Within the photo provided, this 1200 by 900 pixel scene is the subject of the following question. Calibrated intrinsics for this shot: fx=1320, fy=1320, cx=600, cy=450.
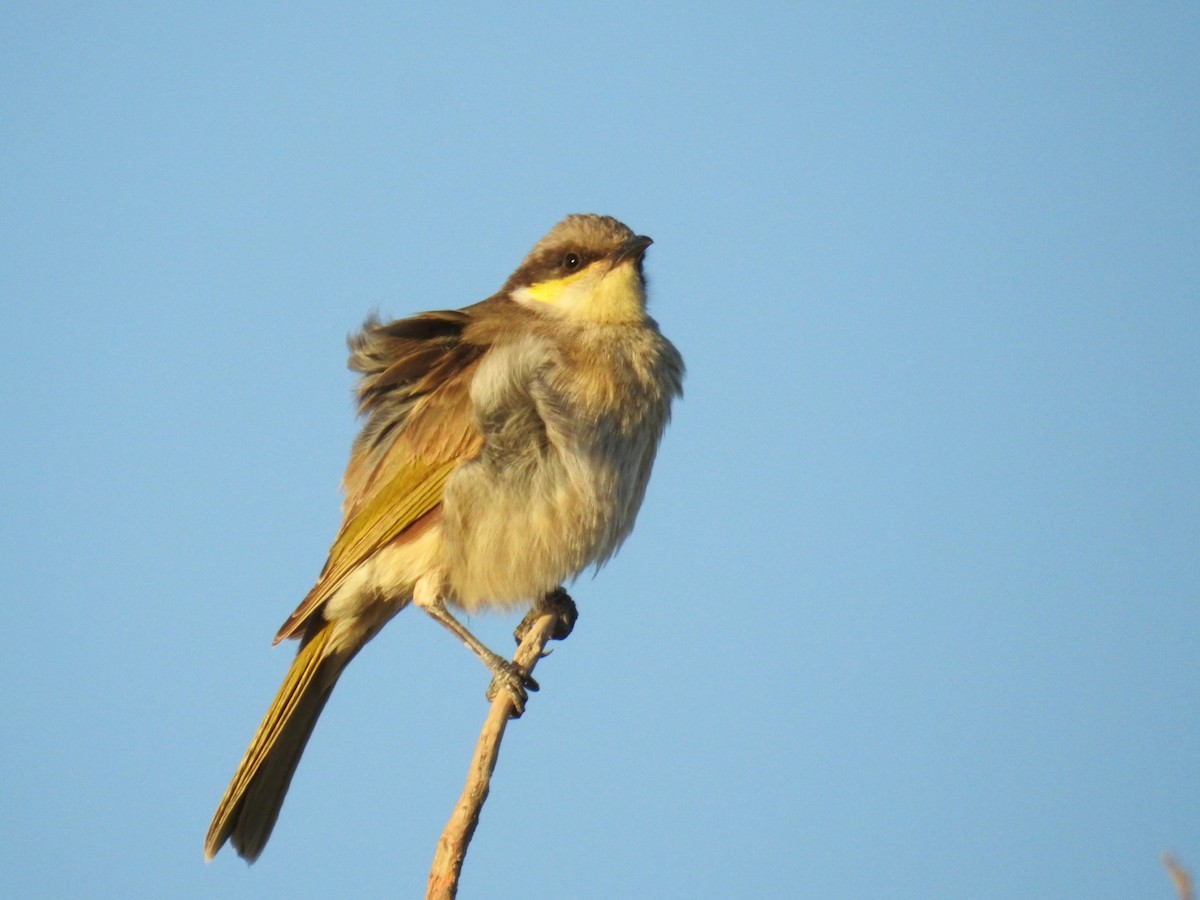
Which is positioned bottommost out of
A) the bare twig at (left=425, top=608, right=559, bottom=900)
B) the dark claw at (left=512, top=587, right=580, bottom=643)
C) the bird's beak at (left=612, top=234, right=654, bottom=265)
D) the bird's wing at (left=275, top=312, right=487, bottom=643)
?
the bare twig at (left=425, top=608, right=559, bottom=900)

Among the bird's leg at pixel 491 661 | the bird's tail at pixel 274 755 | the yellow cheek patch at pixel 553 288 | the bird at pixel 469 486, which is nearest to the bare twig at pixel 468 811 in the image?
the bird's leg at pixel 491 661

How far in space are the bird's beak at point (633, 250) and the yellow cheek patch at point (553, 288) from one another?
0.21 meters

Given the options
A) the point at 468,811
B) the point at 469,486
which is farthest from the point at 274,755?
the point at 468,811

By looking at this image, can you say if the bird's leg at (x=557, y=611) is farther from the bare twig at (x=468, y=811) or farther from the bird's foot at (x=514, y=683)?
the bare twig at (x=468, y=811)

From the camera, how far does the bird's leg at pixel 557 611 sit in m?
7.35

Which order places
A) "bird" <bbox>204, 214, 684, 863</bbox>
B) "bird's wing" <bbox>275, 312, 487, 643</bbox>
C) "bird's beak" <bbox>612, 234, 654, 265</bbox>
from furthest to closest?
"bird's beak" <bbox>612, 234, 654, 265</bbox>
"bird's wing" <bbox>275, 312, 487, 643</bbox>
"bird" <bbox>204, 214, 684, 863</bbox>

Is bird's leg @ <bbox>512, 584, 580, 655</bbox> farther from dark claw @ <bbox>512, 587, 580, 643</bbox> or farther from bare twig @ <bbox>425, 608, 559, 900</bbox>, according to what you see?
bare twig @ <bbox>425, 608, 559, 900</bbox>

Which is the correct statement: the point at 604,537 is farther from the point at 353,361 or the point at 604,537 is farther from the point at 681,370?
the point at 353,361

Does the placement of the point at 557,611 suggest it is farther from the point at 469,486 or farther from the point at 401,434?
the point at 401,434

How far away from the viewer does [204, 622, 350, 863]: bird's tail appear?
6.99 metres

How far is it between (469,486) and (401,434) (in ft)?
2.14

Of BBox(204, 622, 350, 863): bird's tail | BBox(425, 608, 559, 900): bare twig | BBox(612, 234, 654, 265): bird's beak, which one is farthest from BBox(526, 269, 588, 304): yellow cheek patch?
BBox(425, 608, 559, 900): bare twig

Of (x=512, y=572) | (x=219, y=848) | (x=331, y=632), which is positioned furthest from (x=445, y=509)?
(x=219, y=848)

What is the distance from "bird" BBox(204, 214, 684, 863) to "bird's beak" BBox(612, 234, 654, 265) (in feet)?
1.32
